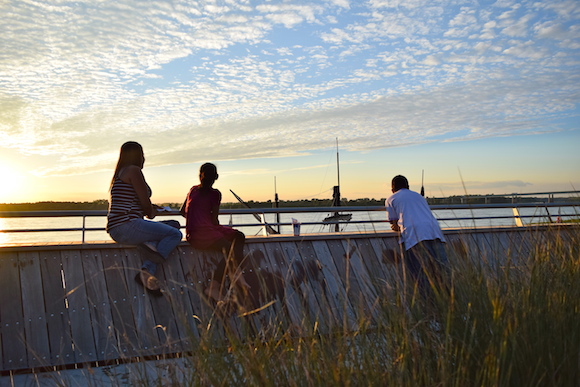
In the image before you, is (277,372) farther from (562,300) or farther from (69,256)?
(69,256)

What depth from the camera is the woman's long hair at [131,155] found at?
281 inches

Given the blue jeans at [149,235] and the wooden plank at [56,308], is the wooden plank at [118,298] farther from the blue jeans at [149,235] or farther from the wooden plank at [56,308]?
the wooden plank at [56,308]

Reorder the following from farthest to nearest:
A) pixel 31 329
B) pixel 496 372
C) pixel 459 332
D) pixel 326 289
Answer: pixel 326 289
pixel 31 329
pixel 459 332
pixel 496 372

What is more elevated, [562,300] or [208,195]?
[208,195]

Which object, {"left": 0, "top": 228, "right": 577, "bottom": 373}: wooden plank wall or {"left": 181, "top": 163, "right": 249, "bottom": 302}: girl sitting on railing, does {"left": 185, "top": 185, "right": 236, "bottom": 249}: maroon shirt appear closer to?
{"left": 181, "top": 163, "right": 249, "bottom": 302}: girl sitting on railing

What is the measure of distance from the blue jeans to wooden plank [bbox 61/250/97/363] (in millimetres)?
718

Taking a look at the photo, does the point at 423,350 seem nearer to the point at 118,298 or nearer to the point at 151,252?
the point at 151,252

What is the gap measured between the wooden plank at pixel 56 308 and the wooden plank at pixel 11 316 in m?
0.29

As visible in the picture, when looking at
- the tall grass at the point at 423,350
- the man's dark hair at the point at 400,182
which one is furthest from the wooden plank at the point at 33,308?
the man's dark hair at the point at 400,182

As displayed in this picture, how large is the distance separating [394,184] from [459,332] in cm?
431

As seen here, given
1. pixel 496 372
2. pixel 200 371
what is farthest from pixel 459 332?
pixel 200 371

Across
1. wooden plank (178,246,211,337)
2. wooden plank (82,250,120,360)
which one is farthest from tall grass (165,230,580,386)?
wooden plank (178,246,211,337)

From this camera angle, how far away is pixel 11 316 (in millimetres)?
7113

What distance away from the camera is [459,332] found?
11.8ft
